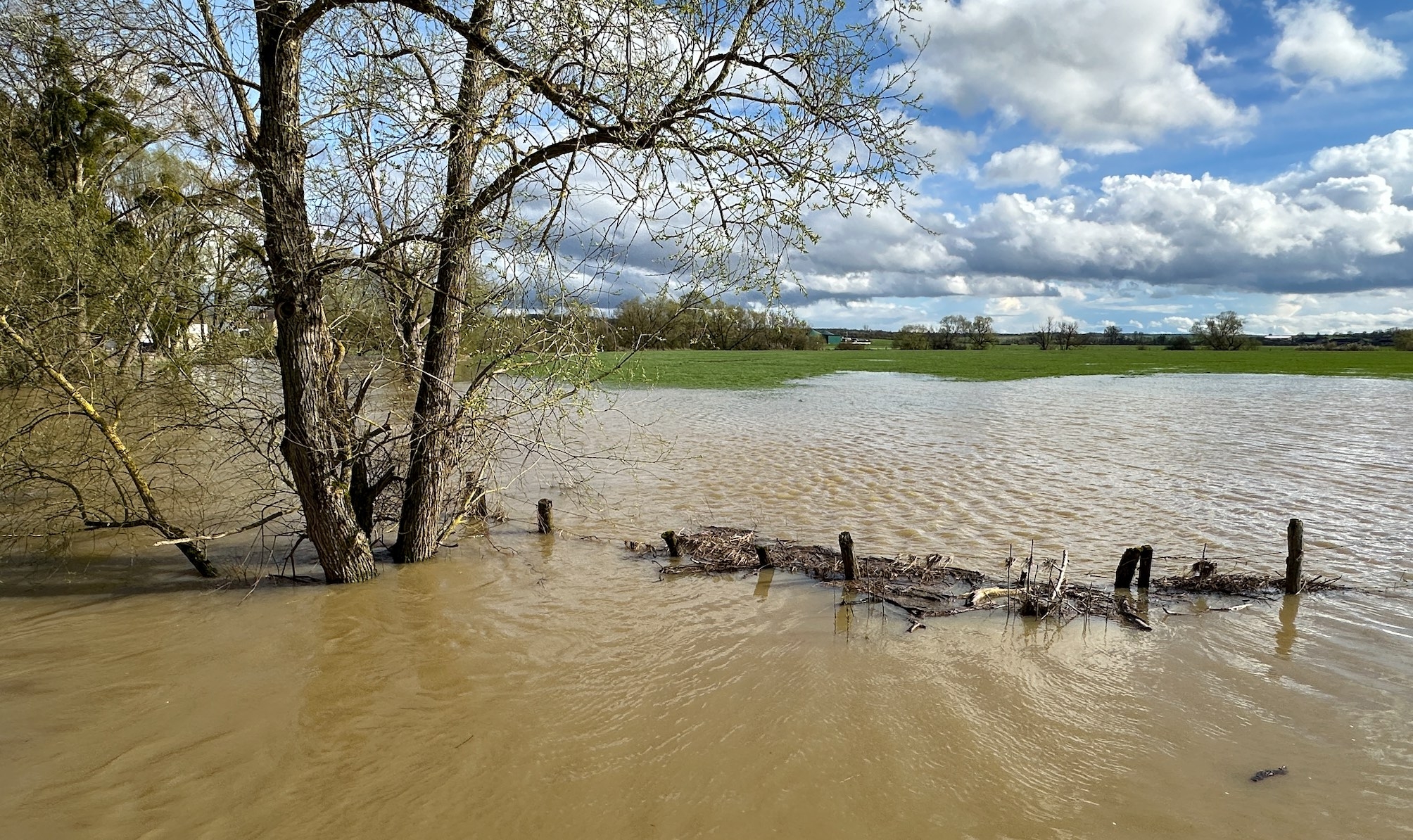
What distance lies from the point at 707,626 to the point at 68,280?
27.2 ft

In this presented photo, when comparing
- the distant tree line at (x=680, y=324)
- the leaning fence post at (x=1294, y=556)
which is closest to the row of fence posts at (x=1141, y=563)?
the leaning fence post at (x=1294, y=556)

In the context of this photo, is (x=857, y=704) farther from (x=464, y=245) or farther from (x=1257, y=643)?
(x=464, y=245)

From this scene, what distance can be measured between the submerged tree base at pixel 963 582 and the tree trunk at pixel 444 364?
2.61 m

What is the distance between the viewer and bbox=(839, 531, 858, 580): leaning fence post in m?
7.45

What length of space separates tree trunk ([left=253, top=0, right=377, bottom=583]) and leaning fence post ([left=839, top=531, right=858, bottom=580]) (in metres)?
5.11

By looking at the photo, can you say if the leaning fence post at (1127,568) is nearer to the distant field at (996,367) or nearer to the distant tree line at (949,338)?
the distant field at (996,367)

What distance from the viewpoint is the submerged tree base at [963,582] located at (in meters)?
7.04

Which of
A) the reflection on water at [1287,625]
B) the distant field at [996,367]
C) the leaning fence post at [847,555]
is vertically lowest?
the reflection on water at [1287,625]

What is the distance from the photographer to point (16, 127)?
1000 centimetres

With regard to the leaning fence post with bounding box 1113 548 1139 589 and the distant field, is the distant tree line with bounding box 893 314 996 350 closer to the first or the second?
the distant field

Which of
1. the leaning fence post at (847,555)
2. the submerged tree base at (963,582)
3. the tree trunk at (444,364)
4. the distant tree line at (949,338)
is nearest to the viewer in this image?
the tree trunk at (444,364)

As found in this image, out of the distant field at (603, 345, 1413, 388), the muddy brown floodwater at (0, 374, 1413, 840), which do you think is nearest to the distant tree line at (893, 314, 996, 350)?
the distant field at (603, 345, 1413, 388)

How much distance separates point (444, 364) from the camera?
7570mm

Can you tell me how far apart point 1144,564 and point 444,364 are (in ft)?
26.1
